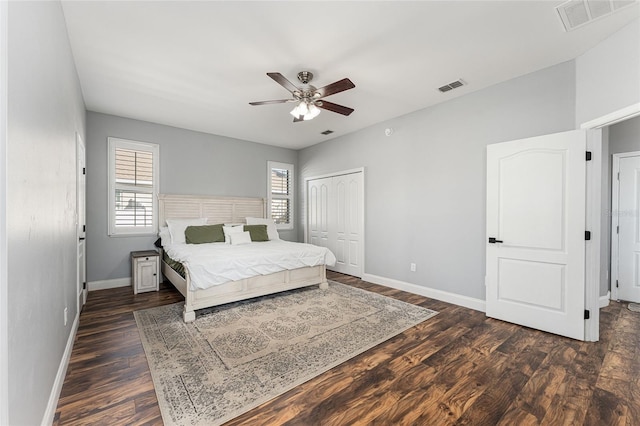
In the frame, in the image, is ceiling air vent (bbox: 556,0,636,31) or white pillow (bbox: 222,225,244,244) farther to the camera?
white pillow (bbox: 222,225,244,244)

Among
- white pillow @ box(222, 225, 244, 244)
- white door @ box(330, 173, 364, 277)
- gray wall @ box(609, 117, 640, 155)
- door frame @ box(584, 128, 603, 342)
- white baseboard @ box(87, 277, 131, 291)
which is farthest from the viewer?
white door @ box(330, 173, 364, 277)

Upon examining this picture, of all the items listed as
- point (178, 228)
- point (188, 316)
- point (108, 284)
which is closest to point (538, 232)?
point (188, 316)

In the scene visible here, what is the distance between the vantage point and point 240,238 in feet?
15.6

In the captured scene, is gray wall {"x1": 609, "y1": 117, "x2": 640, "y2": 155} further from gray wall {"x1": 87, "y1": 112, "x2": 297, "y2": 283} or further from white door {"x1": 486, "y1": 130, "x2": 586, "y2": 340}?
gray wall {"x1": 87, "y1": 112, "x2": 297, "y2": 283}

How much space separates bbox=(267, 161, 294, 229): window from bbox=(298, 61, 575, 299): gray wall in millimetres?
2107

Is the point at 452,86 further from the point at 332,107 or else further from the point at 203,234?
the point at 203,234

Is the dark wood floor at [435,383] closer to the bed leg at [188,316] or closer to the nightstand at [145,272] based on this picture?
the bed leg at [188,316]

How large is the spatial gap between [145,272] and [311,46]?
3998mm

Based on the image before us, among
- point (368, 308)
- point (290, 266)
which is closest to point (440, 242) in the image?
point (368, 308)

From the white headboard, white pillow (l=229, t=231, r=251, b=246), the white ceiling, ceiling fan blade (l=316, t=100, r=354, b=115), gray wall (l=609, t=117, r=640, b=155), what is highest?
the white ceiling

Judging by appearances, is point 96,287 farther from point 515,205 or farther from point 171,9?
point 515,205

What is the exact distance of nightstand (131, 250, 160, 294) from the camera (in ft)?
13.7

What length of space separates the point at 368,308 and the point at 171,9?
3.66m

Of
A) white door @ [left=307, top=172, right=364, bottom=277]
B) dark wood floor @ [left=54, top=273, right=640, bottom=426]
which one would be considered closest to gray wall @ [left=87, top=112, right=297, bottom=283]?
white door @ [left=307, top=172, right=364, bottom=277]
